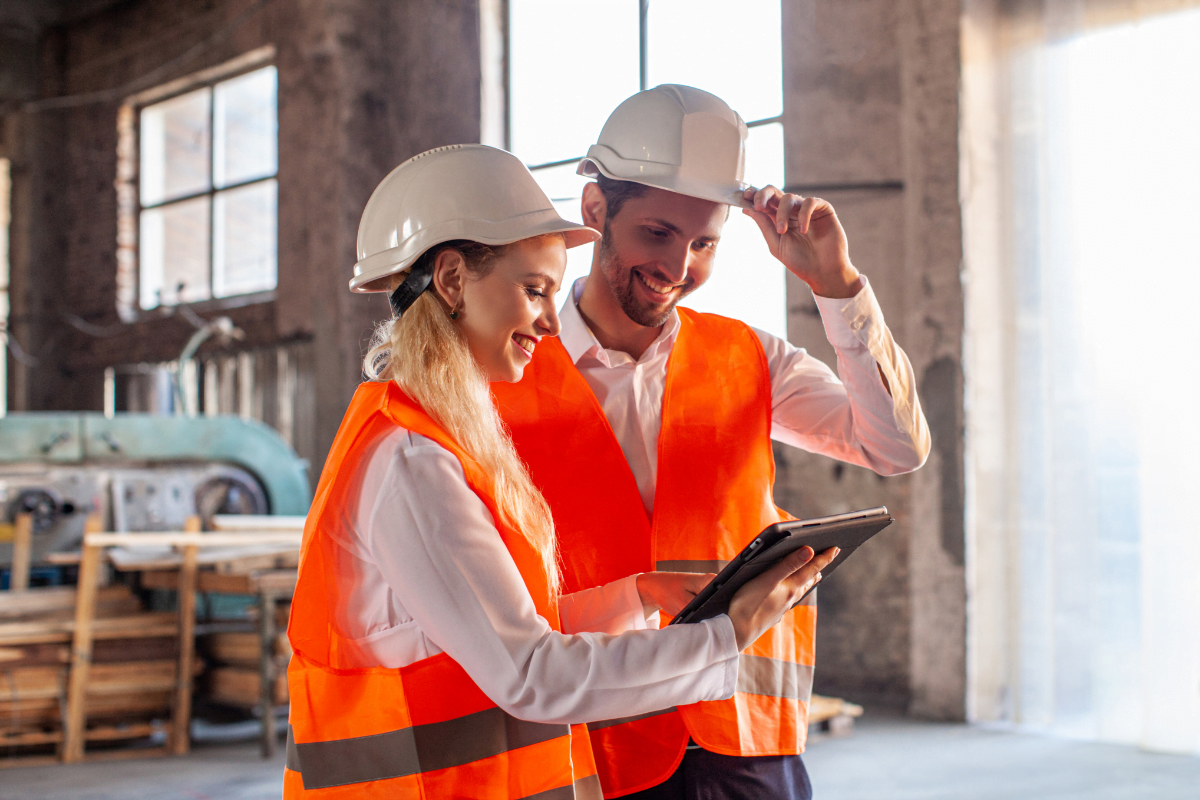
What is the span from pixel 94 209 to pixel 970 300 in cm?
1029

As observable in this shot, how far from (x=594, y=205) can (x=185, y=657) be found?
14.1ft

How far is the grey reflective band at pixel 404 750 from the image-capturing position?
1304mm

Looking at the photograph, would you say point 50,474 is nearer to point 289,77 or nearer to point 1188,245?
point 289,77

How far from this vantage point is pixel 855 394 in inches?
75.5

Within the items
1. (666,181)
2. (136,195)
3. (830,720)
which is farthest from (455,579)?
(136,195)

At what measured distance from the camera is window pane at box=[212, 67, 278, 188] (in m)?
10.8

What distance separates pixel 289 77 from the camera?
9305 millimetres

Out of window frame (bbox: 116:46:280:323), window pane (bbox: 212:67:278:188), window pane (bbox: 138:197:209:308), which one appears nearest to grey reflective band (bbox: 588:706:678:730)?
window frame (bbox: 116:46:280:323)

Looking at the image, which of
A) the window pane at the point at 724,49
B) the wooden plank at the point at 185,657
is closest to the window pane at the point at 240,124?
the window pane at the point at 724,49

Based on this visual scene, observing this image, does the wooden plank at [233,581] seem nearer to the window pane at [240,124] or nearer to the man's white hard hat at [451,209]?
the man's white hard hat at [451,209]

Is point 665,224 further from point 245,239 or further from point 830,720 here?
point 245,239

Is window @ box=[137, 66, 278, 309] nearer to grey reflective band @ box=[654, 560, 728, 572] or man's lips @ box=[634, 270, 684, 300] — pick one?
man's lips @ box=[634, 270, 684, 300]

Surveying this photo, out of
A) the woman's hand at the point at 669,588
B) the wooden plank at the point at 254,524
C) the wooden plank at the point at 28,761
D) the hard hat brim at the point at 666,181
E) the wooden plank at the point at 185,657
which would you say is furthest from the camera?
the wooden plank at the point at 254,524

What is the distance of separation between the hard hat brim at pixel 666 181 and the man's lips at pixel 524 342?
59cm
